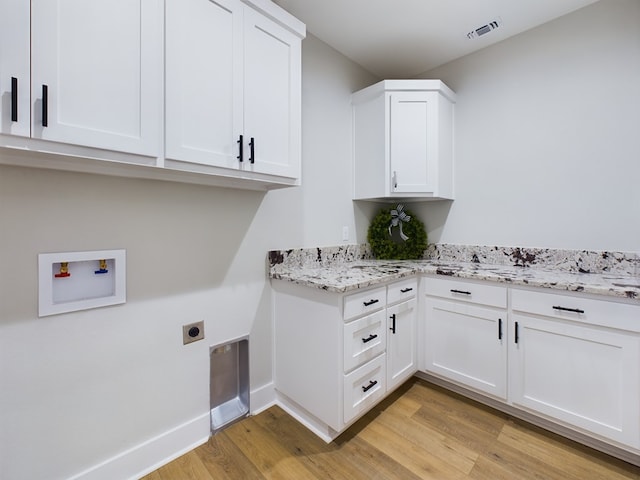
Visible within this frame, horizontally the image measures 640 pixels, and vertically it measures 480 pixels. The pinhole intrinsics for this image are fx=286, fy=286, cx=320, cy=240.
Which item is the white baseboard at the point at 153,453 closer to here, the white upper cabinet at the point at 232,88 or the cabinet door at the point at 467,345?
the white upper cabinet at the point at 232,88

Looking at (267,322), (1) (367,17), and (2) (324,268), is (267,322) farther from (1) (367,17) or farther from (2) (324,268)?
(1) (367,17)

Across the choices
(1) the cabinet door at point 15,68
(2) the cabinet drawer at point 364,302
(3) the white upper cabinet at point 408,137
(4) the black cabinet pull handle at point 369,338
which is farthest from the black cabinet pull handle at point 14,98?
(3) the white upper cabinet at point 408,137

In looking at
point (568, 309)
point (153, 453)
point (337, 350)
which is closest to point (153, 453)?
point (153, 453)

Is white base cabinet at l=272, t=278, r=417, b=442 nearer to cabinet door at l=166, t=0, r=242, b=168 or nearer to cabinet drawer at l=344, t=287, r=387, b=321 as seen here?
cabinet drawer at l=344, t=287, r=387, b=321

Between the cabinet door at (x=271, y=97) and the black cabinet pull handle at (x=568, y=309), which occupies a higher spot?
the cabinet door at (x=271, y=97)

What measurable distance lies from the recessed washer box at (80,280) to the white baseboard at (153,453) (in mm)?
707

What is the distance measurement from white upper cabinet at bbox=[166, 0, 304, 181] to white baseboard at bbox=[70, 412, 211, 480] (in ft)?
4.37

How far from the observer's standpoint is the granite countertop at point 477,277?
144 cm

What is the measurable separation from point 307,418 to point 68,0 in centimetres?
211

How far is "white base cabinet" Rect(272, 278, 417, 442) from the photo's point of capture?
4.90 feet

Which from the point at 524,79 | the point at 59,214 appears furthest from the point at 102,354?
the point at 524,79

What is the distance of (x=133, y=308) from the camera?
1335 millimetres

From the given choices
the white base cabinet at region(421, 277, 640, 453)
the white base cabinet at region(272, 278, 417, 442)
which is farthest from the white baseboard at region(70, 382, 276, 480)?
the white base cabinet at region(421, 277, 640, 453)

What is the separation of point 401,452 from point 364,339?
575 mm
